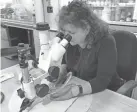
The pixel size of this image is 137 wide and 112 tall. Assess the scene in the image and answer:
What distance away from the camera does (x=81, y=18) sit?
2.81ft

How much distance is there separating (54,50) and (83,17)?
0.38m

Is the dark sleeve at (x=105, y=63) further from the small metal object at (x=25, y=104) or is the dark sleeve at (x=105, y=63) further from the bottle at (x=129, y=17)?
the bottle at (x=129, y=17)

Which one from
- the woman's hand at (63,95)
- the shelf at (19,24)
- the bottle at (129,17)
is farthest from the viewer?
the shelf at (19,24)

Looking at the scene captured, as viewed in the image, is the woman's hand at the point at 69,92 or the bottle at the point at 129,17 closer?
the woman's hand at the point at 69,92

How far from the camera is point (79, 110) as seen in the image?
67 cm

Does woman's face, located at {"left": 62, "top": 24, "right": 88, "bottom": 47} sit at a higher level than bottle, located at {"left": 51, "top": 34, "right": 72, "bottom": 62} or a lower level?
higher

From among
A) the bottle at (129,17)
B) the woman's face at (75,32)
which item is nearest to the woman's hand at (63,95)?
the woman's face at (75,32)

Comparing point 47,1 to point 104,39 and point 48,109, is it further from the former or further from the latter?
point 48,109

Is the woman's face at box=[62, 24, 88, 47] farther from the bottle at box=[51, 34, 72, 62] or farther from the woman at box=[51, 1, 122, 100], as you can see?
the bottle at box=[51, 34, 72, 62]

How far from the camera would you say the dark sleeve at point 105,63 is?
2.80 ft

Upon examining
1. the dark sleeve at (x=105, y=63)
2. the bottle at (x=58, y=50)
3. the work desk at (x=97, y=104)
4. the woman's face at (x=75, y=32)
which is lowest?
the work desk at (x=97, y=104)

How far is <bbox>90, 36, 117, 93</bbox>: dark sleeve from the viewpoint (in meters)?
0.85

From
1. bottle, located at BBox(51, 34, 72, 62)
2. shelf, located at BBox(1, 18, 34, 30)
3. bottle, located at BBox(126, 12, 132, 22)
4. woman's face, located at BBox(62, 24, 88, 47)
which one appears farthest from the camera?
shelf, located at BBox(1, 18, 34, 30)

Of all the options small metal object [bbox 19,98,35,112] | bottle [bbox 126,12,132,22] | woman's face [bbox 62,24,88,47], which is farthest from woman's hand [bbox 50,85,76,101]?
bottle [bbox 126,12,132,22]
